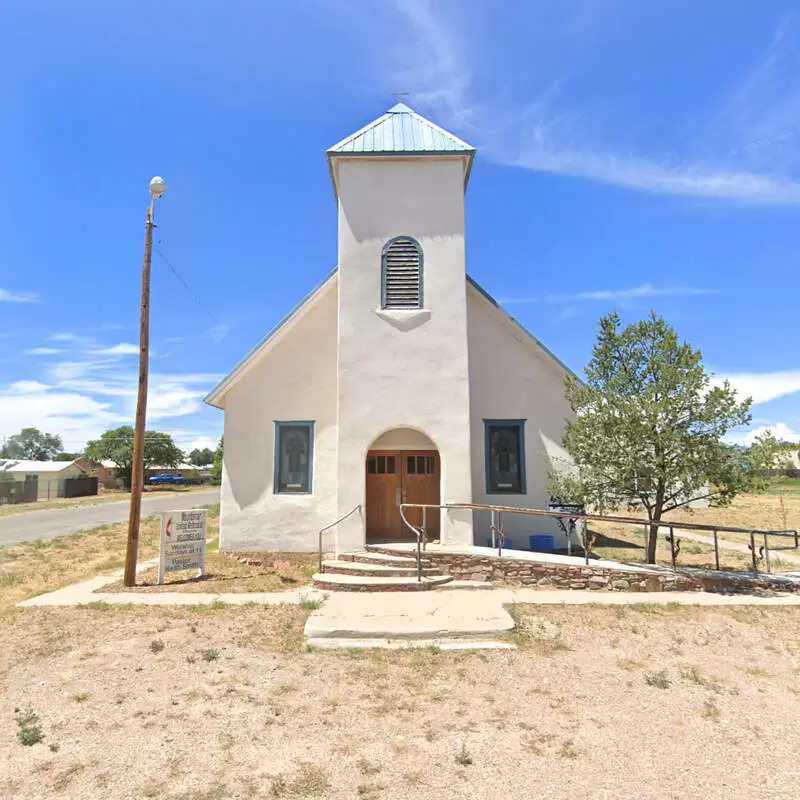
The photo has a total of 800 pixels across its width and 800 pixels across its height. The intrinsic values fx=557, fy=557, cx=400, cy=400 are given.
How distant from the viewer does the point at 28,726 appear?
17.2 ft

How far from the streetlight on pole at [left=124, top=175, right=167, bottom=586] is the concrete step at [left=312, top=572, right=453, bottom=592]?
12.5 feet

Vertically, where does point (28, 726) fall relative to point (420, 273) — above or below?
below

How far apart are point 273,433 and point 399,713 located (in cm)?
915

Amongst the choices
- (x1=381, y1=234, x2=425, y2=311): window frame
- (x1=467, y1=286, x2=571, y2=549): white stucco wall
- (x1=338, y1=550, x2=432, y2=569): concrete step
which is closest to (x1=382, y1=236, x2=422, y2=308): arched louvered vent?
(x1=381, y1=234, x2=425, y2=311): window frame

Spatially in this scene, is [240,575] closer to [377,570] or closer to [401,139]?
[377,570]

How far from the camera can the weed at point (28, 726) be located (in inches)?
195

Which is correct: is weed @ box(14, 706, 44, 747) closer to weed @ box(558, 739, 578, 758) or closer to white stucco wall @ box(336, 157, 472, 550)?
weed @ box(558, 739, 578, 758)

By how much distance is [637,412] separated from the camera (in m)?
10.3

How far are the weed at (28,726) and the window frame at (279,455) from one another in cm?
812

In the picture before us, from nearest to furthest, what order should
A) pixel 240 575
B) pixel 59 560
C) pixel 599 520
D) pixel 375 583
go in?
1. pixel 375 583
2. pixel 240 575
3. pixel 599 520
4. pixel 59 560

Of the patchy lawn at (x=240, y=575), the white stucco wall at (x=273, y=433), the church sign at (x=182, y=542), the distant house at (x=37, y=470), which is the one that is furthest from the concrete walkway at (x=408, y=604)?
the distant house at (x=37, y=470)

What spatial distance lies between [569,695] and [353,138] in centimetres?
1256

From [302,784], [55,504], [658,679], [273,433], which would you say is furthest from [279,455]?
[55,504]

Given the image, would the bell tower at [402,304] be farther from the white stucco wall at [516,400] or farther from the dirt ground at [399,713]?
the dirt ground at [399,713]
